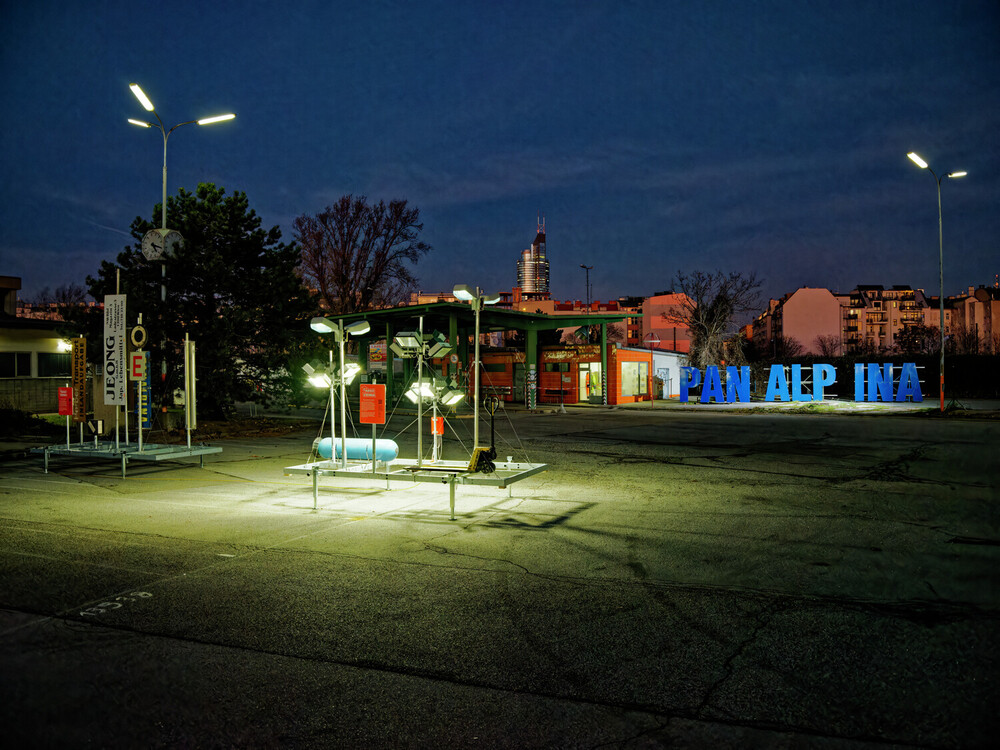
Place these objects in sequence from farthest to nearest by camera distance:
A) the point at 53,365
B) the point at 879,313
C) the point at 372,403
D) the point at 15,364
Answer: the point at 879,313 → the point at 53,365 → the point at 15,364 → the point at 372,403

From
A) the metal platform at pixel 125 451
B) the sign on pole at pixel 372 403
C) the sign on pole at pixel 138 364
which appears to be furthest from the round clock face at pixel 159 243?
the sign on pole at pixel 372 403

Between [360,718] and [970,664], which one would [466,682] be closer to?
[360,718]

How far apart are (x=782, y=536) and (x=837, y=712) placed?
13.8ft

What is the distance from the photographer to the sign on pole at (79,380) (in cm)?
1455

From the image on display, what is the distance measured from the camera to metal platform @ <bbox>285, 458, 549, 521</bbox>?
30.7 ft

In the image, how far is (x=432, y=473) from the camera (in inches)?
392

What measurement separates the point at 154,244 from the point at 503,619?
16565mm

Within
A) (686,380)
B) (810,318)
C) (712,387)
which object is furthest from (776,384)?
(810,318)

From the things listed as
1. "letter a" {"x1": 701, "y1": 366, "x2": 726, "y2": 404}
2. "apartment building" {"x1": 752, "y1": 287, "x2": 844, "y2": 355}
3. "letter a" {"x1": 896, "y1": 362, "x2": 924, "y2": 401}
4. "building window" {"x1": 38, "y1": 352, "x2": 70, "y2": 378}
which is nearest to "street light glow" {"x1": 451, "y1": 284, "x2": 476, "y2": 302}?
"building window" {"x1": 38, "y1": 352, "x2": 70, "y2": 378}

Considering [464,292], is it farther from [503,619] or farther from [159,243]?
[159,243]

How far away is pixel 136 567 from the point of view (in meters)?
6.50

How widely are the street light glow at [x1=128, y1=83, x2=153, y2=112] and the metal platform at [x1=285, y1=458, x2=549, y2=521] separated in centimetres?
1051

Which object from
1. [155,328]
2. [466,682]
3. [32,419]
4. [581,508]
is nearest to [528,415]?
[155,328]

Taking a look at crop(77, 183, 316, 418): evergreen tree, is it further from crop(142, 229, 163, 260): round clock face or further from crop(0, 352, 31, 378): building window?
crop(0, 352, 31, 378): building window
